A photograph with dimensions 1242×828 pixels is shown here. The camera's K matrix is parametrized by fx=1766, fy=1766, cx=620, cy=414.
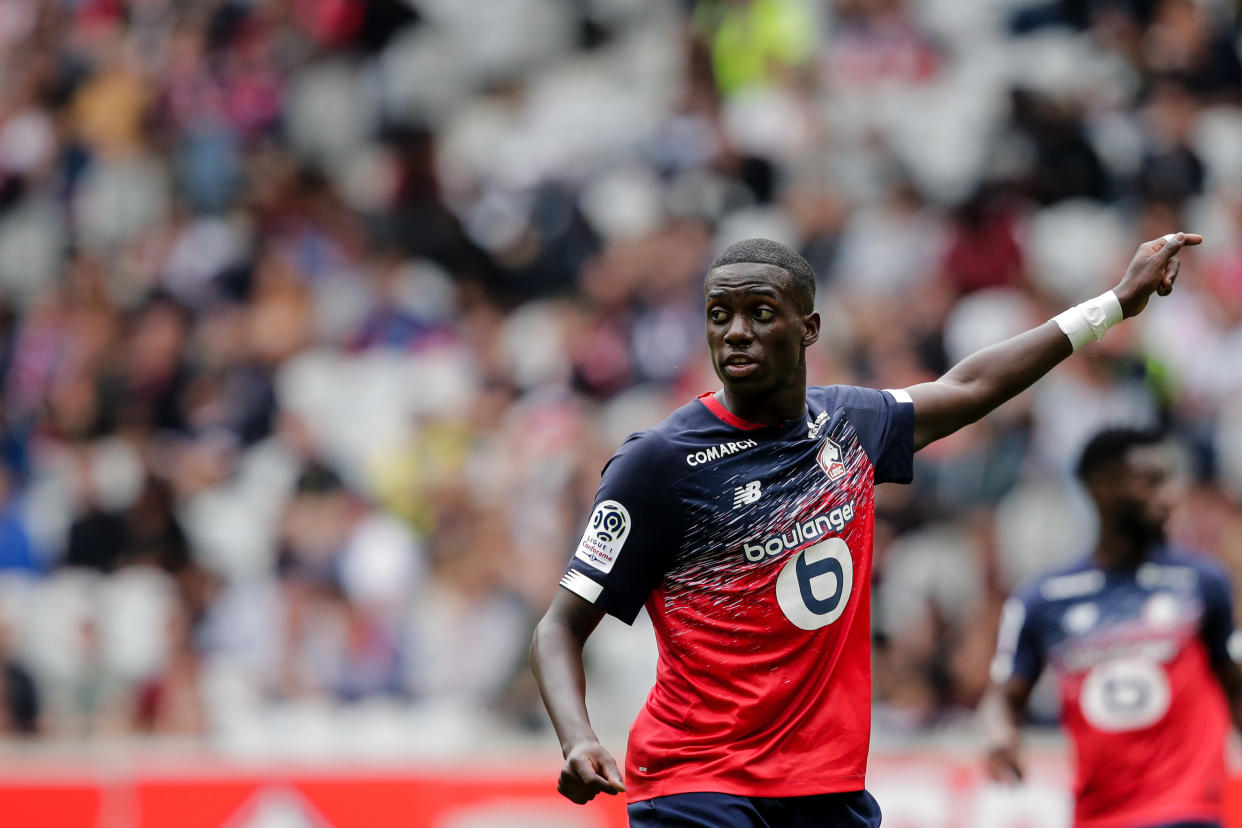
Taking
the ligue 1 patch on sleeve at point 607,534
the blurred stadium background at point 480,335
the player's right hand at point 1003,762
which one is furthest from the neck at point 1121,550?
the ligue 1 patch on sleeve at point 607,534

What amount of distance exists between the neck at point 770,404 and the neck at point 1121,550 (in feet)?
8.43

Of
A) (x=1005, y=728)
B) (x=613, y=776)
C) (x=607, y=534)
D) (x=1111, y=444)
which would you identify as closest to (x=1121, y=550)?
(x=1111, y=444)

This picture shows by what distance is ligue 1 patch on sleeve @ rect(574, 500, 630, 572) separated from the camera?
16.4 feet

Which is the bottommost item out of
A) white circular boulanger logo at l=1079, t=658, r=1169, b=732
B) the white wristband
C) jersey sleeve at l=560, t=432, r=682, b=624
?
white circular boulanger logo at l=1079, t=658, r=1169, b=732

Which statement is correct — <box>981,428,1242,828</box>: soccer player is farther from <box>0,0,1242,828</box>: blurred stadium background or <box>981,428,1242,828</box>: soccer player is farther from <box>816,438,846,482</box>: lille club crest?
<box>816,438,846,482</box>: lille club crest

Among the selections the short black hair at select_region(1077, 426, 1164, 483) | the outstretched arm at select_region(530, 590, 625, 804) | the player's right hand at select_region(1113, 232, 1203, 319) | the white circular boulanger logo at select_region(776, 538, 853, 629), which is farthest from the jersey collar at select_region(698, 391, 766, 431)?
the short black hair at select_region(1077, 426, 1164, 483)

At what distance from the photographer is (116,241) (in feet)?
50.5

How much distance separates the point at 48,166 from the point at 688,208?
658 centimetres

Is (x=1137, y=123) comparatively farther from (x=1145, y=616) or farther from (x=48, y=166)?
(x=48, y=166)

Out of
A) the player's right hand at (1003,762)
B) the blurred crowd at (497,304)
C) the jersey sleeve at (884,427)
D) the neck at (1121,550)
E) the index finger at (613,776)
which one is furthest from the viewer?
the blurred crowd at (497,304)

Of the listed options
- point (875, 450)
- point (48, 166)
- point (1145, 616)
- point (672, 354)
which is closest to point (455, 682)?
point (672, 354)

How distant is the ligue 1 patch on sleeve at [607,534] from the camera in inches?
197

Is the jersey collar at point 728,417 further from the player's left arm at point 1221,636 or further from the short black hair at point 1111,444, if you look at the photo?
the player's left arm at point 1221,636

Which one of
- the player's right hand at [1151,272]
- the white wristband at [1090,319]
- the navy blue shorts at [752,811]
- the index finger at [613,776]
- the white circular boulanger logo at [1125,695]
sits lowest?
the navy blue shorts at [752,811]
